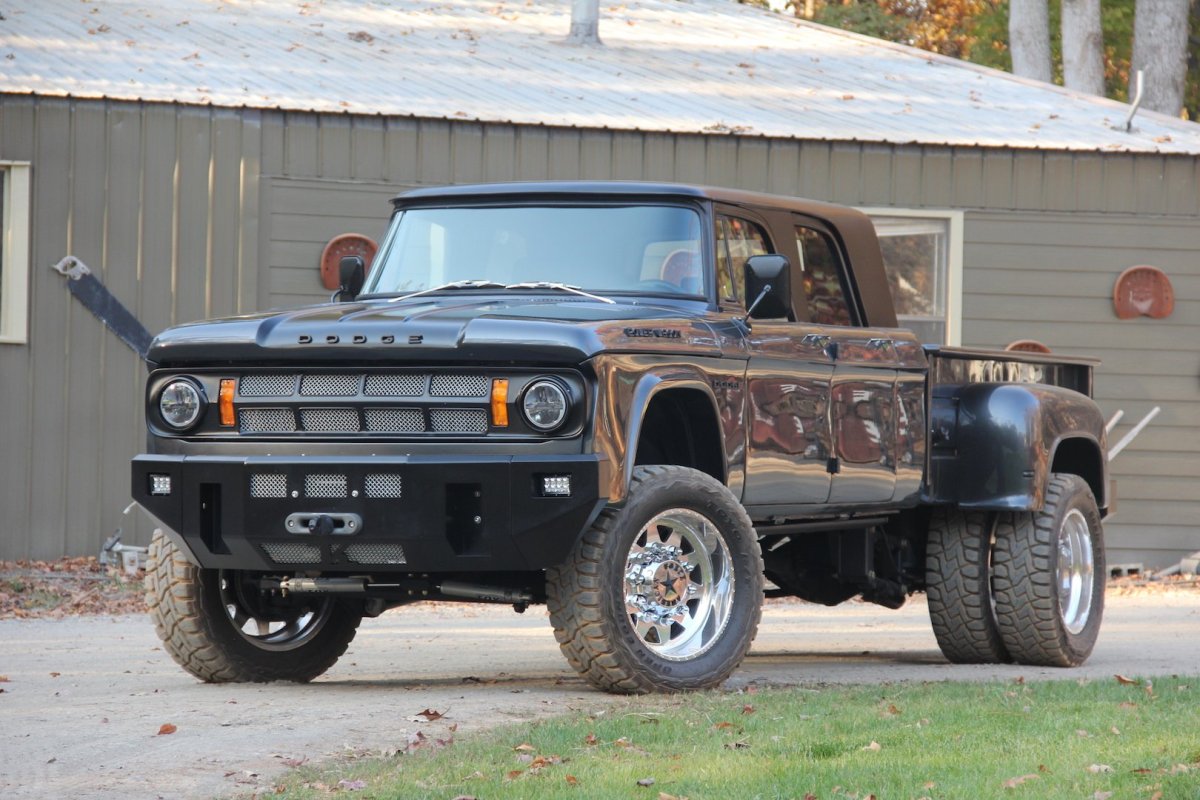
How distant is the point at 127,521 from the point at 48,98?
10.4ft

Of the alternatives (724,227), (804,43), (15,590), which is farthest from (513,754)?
(804,43)

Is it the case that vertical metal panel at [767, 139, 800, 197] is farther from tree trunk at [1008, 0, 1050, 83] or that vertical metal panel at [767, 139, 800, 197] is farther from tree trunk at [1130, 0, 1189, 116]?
tree trunk at [1008, 0, 1050, 83]

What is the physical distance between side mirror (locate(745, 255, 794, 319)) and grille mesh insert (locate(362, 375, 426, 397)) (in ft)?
5.14

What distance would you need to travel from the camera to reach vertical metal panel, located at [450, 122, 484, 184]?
14492 mm

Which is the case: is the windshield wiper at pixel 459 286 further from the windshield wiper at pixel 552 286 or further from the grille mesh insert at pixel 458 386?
the grille mesh insert at pixel 458 386

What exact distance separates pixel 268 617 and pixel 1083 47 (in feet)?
67.2

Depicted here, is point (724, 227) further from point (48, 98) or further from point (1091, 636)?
point (48, 98)

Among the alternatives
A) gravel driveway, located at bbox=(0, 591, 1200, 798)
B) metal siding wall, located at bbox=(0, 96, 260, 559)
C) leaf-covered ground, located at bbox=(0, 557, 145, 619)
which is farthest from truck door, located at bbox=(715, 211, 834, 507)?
metal siding wall, located at bbox=(0, 96, 260, 559)

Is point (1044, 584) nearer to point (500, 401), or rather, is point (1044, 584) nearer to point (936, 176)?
point (500, 401)

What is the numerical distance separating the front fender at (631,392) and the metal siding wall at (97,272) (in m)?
7.61

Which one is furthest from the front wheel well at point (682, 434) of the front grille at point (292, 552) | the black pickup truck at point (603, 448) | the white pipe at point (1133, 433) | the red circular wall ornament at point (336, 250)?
the white pipe at point (1133, 433)

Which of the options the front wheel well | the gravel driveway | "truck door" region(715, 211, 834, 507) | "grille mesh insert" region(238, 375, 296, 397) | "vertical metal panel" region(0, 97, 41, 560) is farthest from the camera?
"vertical metal panel" region(0, 97, 41, 560)

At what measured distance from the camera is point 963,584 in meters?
9.15

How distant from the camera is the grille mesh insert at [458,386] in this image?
265 inches
